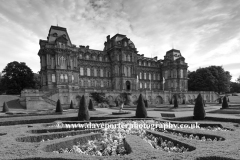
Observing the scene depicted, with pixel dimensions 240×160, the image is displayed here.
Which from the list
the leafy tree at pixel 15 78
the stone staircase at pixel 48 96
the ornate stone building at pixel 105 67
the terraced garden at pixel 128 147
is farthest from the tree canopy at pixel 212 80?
the terraced garden at pixel 128 147

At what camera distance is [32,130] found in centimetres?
1139

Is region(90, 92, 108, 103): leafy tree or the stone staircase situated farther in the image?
region(90, 92, 108, 103): leafy tree

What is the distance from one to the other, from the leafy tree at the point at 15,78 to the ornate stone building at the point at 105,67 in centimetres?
948

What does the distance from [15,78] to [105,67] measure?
89.7 ft

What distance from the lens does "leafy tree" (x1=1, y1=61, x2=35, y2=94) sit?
49.2 metres

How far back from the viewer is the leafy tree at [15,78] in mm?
49250

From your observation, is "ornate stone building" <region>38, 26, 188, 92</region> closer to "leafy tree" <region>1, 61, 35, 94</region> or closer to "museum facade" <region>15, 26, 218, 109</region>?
"museum facade" <region>15, 26, 218, 109</region>

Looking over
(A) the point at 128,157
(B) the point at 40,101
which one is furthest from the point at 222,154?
(B) the point at 40,101

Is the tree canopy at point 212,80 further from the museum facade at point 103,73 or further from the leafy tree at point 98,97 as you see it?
the leafy tree at point 98,97

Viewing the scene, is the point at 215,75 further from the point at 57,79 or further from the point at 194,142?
the point at 194,142

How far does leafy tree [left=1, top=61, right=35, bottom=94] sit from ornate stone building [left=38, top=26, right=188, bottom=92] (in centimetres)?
948

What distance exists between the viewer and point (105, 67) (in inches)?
2263

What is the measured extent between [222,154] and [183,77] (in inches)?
2682

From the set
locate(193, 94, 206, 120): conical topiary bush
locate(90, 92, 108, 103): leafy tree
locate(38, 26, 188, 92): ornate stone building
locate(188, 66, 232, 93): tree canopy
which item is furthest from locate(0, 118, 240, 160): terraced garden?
locate(188, 66, 232, 93): tree canopy
